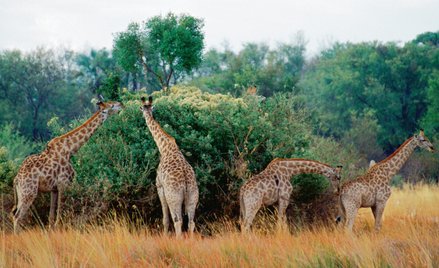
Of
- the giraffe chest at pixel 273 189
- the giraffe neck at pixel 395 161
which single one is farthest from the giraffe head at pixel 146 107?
the giraffe neck at pixel 395 161

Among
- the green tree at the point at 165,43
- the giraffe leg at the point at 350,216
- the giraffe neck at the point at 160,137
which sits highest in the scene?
the green tree at the point at 165,43

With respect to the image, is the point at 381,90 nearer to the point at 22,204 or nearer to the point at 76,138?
the point at 76,138

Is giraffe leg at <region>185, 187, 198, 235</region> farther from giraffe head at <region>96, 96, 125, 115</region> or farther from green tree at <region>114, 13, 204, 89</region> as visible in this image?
green tree at <region>114, 13, 204, 89</region>

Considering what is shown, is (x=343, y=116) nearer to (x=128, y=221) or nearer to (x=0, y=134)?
(x=0, y=134)

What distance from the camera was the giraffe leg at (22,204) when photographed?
35.5 feet

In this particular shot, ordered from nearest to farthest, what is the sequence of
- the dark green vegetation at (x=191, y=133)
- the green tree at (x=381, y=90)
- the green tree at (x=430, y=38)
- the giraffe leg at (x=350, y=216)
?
the giraffe leg at (x=350, y=216) < the dark green vegetation at (x=191, y=133) < the green tree at (x=381, y=90) < the green tree at (x=430, y=38)

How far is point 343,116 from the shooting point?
39.5 m

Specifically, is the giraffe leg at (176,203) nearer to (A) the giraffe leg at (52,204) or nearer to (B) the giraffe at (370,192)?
(A) the giraffe leg at (52,204)

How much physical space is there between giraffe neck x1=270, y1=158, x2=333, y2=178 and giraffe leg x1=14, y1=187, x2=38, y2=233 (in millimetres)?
3724

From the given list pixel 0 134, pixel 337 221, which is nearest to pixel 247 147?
pixel 337 221

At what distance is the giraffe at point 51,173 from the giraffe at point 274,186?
9.02 feet

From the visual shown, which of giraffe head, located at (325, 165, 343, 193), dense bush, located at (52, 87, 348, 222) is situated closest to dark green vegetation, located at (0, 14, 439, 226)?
dense bush, located at (52, 87, 348, 222)

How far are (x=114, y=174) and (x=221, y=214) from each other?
6.60 feet

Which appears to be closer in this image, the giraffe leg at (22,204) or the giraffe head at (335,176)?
the giraffe leg at (22,204)
